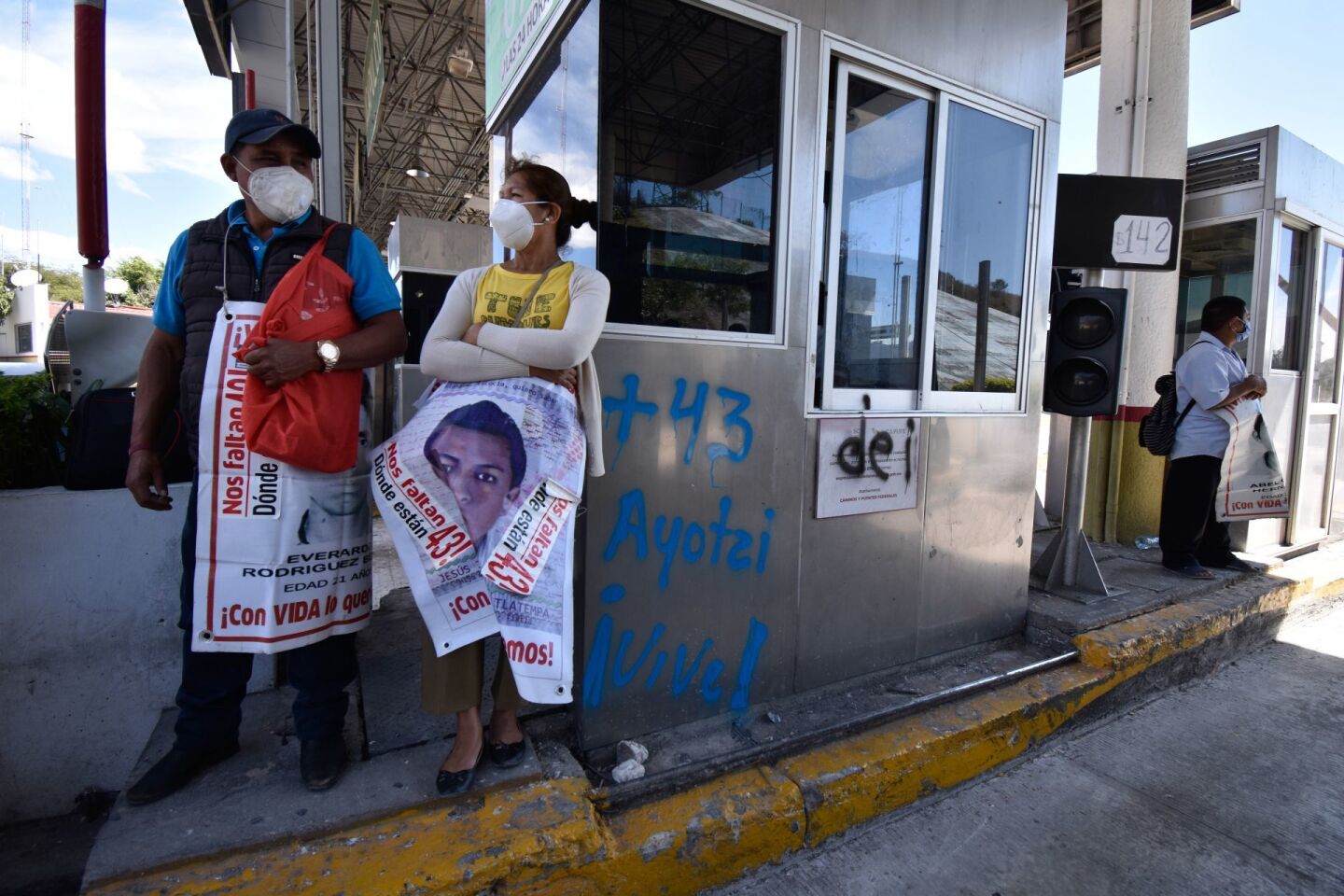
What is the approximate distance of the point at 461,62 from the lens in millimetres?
13320

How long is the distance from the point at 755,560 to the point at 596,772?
1.00m

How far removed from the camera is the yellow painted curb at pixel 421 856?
1.68m

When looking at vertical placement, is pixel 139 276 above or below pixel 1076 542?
above

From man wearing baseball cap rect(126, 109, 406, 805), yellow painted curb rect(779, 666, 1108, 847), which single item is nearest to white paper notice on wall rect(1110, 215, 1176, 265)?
yellow painted curb rect(779, 666, 1108, 847)

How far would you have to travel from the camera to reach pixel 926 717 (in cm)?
288

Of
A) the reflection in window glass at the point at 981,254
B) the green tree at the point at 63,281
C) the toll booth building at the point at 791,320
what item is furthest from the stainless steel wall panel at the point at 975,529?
the green tree at the point at 63,281

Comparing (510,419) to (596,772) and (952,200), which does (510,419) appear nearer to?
(596,772)

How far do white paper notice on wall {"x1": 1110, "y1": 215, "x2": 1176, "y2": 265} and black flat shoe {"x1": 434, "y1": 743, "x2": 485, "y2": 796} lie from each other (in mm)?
4272

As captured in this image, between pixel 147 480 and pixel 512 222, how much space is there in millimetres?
1394

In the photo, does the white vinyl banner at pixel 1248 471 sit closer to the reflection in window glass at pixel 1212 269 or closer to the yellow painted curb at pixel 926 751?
the reflection in window glass at pixel 1212 269

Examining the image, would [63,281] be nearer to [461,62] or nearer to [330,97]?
[461,62]

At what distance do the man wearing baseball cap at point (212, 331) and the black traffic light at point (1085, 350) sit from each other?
11.8 ft

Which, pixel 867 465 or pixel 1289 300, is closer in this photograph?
pixel 867 465

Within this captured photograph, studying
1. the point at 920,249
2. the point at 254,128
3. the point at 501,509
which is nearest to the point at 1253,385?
the point at 920,249
